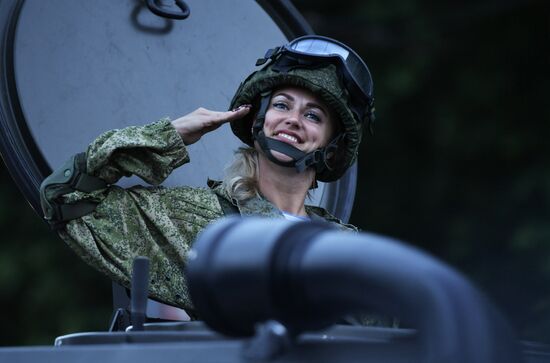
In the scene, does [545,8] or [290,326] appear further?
[545,8]

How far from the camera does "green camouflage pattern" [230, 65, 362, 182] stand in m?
3.27

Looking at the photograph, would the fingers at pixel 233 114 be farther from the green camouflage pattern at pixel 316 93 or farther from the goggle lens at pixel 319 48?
the goggle lens at pixel 319 48

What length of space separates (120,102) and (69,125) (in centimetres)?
15

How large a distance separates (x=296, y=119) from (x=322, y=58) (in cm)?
16

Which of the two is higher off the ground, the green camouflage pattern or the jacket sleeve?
the green camouflage pattern

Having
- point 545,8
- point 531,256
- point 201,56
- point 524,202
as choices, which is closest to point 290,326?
point 201,56

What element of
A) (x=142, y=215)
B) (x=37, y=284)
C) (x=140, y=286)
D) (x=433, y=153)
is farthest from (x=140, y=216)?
(x=433, y=153)

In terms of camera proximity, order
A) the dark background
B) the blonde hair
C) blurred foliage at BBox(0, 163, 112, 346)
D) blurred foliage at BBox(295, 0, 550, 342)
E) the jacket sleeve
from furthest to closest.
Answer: blurred foliage at BBox(295, 0, 550, 342) → the dark background → blurred foliage at BBox(0, 163, 112, 346) → the blonde hair → the jacket sleeve

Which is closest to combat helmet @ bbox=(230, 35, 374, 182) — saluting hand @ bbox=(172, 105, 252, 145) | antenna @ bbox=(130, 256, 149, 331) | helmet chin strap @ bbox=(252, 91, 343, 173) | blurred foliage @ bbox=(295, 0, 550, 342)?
helmet chin strap @ bbox=(252, 91, 343, 173)

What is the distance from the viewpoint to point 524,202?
821 cm

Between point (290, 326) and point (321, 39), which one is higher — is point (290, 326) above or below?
below

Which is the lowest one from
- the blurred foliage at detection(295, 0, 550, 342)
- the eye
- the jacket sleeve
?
the jacket sleeve

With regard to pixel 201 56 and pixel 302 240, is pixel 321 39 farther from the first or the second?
pixel 302 240

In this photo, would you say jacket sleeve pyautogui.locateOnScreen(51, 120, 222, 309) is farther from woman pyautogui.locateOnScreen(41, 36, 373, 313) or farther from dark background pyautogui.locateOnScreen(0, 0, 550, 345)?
dark background pyautogui.locateOnScreen(0, 0, 550, 345)
